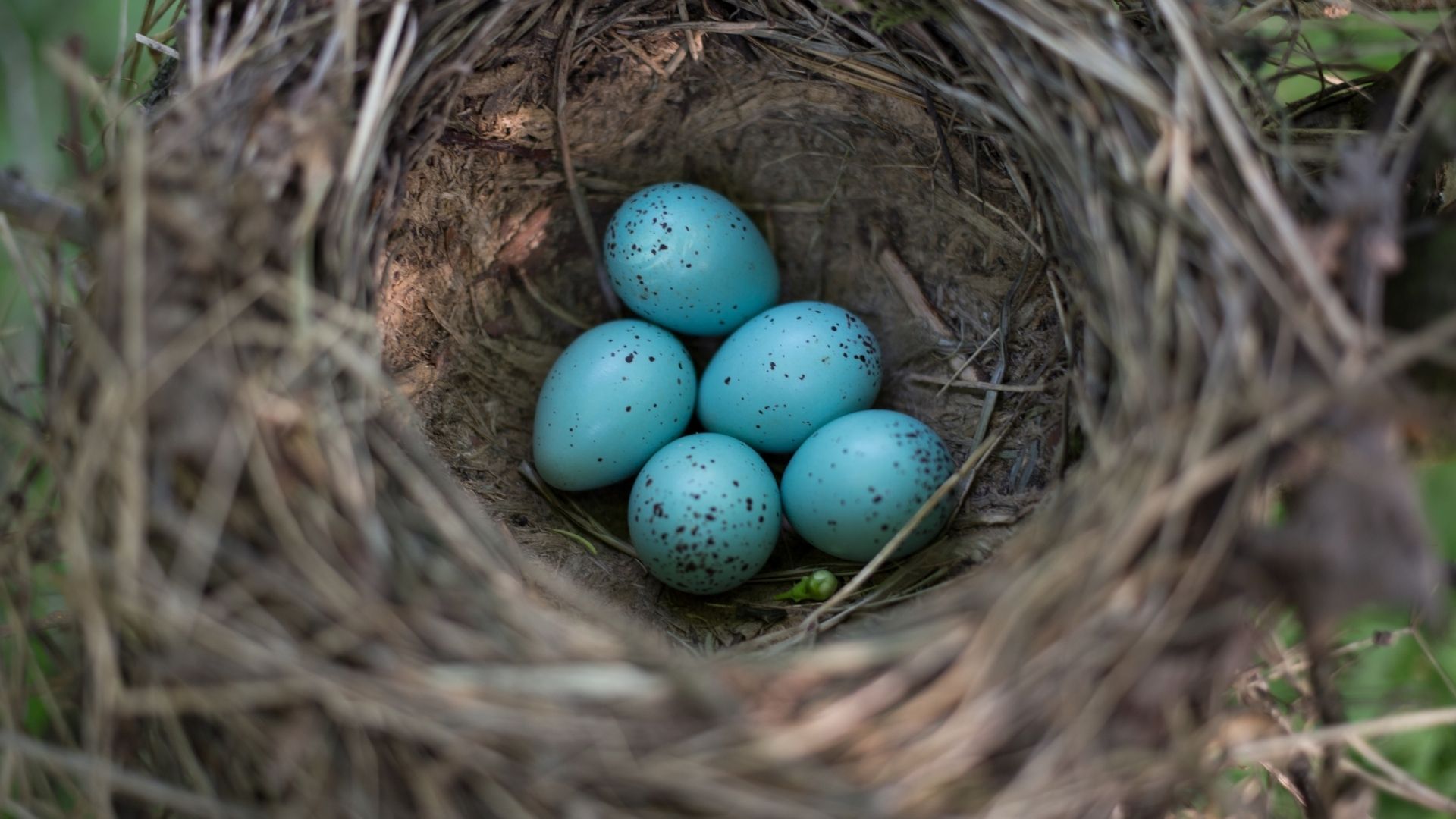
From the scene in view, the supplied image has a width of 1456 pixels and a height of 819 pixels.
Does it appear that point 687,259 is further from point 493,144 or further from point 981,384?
point 981,384

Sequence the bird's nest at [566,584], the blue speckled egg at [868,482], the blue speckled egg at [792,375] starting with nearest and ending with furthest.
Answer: the bird's nest at [566,584] → the blue speckled egg at [868,482] → the blue speckled egg at [792,375]

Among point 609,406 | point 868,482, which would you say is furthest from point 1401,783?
point 609,406

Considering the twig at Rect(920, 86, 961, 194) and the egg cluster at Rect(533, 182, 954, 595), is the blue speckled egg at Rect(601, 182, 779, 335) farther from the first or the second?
the twig at Rect(920, 86, 961, 194)

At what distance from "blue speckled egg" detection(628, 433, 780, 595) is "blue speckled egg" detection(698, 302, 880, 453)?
0.27 feet

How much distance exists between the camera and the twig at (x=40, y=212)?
102 centimetres

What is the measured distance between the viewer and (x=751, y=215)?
71.5 inches

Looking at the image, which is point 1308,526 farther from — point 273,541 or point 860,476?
point 273,541

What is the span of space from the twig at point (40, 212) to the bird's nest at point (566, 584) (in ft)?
0.11

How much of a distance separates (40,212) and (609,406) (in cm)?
77

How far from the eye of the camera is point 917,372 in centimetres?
168

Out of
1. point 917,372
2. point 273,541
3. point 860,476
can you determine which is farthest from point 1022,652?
point 917,372

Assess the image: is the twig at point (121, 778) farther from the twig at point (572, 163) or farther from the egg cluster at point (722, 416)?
the twig at point (572, 163)

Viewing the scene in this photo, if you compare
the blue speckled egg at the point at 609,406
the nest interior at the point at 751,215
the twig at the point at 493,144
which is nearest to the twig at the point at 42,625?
the nest interior at the point at 751,215

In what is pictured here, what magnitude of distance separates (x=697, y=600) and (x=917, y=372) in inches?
20.8
